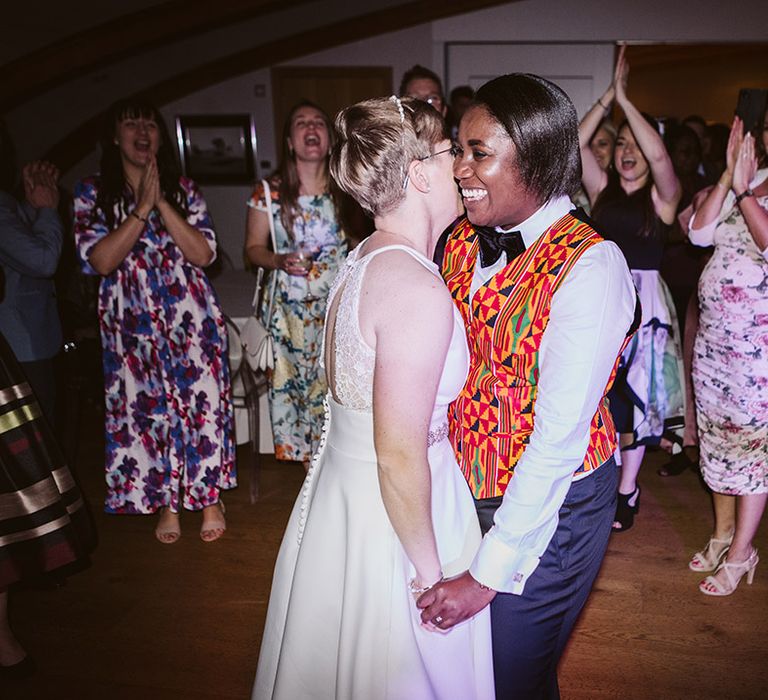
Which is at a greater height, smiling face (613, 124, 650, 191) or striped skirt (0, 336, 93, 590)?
smiling face (613, 124, 650, 191)

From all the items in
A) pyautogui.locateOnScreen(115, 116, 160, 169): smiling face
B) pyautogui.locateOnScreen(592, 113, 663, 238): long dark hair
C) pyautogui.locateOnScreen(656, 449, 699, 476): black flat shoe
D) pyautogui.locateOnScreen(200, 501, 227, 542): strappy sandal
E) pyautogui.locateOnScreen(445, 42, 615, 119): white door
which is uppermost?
pyautogui.locateOnScreen(445, 42, 615, 119): white door

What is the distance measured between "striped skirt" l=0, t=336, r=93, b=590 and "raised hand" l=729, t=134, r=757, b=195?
2.32 m

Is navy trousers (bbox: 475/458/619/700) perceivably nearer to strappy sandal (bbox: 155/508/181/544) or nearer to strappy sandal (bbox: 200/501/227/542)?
strappy sandal (bbox: 200/501/227/542)

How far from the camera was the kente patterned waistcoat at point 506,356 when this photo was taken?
1.19 meters

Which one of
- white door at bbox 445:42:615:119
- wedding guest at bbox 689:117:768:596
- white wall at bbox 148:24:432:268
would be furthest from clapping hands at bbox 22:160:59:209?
white door at bbox 445:42:615:119

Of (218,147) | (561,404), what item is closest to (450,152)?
(561,404)

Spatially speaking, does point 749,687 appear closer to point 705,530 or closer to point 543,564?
point 705,530

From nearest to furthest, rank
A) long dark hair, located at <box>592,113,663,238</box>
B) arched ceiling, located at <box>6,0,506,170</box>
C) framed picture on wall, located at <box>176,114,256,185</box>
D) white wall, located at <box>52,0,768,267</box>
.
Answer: long dark hair, located at <box>592,113,663,238</box>
arched ceiling, located at <box>6,0,506,170</box>
white wall, located at <box>52,0,768,267</box>
framed picture on wall, located at <box>176,114,256,185</box>

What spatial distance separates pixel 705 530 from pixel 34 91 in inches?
218

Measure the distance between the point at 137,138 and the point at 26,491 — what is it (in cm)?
141

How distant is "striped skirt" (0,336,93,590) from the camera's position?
71.7 inches

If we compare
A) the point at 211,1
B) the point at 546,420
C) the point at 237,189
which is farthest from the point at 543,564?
the point at 237,189

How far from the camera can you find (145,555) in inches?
112

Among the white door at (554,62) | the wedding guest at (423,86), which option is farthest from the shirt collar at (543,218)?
the white door at (554,62)
